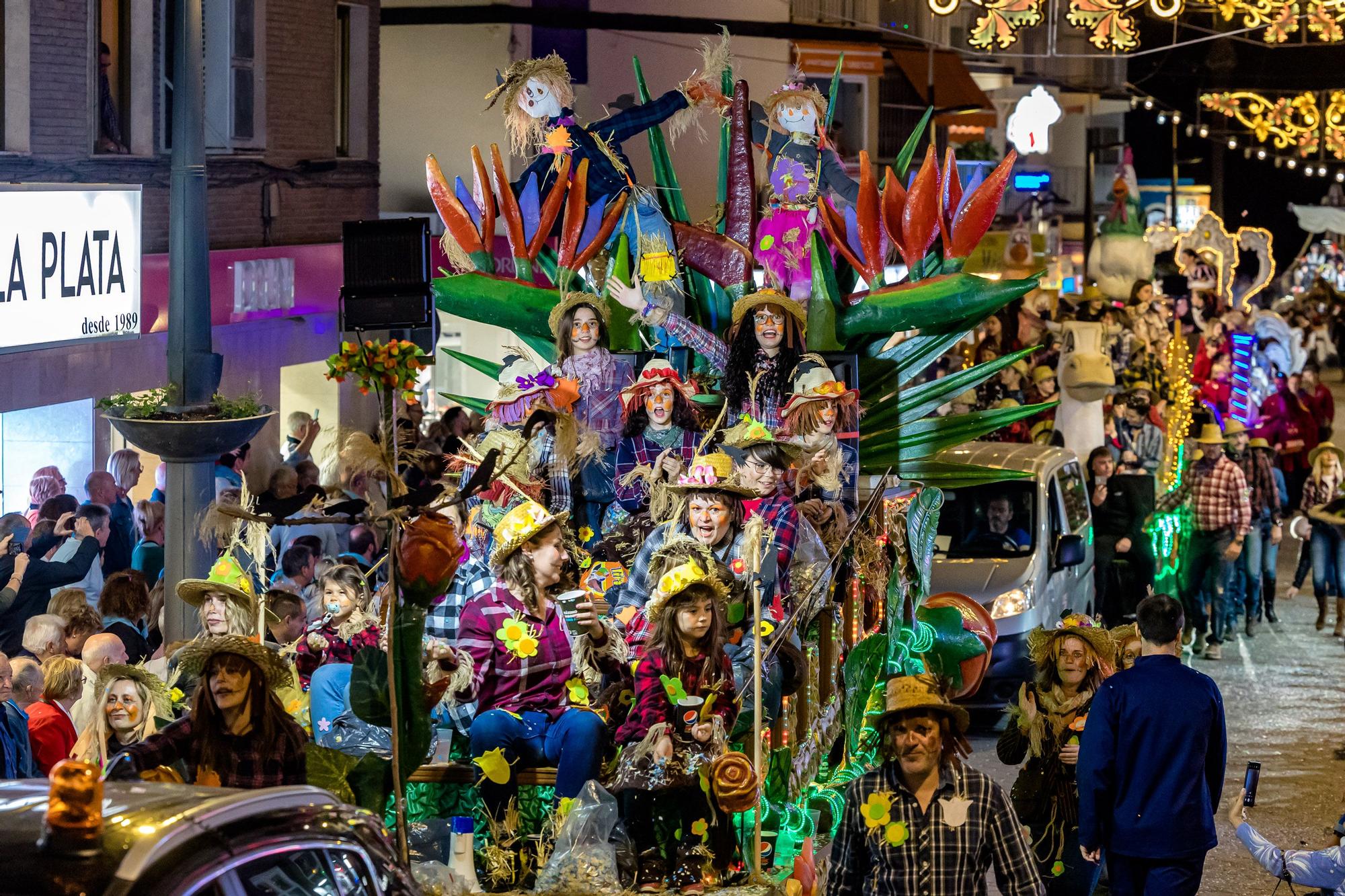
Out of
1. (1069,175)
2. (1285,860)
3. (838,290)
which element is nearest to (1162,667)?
(1285,860)

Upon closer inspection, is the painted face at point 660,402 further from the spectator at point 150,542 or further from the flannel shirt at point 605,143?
the spectator at point 150,542

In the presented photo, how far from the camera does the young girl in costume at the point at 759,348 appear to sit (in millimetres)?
11273

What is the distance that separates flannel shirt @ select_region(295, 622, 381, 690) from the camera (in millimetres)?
8312

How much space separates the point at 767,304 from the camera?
11406 millimetres

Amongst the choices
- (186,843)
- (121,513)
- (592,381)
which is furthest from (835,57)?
(186,843)

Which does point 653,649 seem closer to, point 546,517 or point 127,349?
point 546,517

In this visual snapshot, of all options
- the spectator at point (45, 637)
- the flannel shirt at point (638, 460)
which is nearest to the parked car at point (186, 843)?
the spectator at point (45, 637)

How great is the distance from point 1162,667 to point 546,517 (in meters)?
2.48

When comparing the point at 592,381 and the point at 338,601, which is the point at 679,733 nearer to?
the point at 338,601

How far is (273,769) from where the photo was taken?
6441 mm

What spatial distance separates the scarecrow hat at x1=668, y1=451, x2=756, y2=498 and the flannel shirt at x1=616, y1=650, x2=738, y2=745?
1398 millimetres

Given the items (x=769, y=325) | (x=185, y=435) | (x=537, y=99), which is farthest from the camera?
(x=537, y=99)

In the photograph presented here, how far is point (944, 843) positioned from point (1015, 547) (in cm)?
763

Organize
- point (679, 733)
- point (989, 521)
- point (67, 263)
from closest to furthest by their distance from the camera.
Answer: point (679, 733) < point (67, 263) < point (989, 521)
